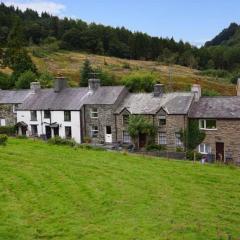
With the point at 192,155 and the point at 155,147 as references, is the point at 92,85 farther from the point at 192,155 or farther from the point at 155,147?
the point at 192,155

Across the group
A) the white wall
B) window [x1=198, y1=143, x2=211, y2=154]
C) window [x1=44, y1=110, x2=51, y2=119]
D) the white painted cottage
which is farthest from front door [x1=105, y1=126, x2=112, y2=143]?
window [x1=198, y1=143, x2=211, y2=154]

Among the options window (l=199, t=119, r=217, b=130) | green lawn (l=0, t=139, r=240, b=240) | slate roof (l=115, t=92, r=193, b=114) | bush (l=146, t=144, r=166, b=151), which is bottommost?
green lawn (l=0, t=139, r=240, b=240)

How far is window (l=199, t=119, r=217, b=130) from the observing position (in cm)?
5200

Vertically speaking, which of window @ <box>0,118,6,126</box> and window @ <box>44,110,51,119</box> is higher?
window @ <box>44,110,51,119</box>

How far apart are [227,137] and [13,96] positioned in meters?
37.3

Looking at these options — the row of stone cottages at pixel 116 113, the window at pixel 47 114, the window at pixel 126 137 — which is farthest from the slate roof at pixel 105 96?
the window at pixel 47 114

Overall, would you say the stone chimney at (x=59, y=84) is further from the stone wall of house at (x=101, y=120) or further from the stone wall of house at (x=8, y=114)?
the stone wall of house at (x=8, y=114)

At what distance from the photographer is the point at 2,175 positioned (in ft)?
102

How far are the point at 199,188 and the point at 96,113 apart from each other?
3194 cm

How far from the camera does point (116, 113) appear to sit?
59438 mm

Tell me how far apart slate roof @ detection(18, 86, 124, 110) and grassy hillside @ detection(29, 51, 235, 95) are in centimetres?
6800

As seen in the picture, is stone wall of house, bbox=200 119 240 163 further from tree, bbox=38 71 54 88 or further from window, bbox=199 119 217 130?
tree, bbox=38 71 54 88

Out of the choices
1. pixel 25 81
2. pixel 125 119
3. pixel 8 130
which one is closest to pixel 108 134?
pixel 125 119

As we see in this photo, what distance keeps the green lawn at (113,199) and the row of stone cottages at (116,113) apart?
10739 millimetres
